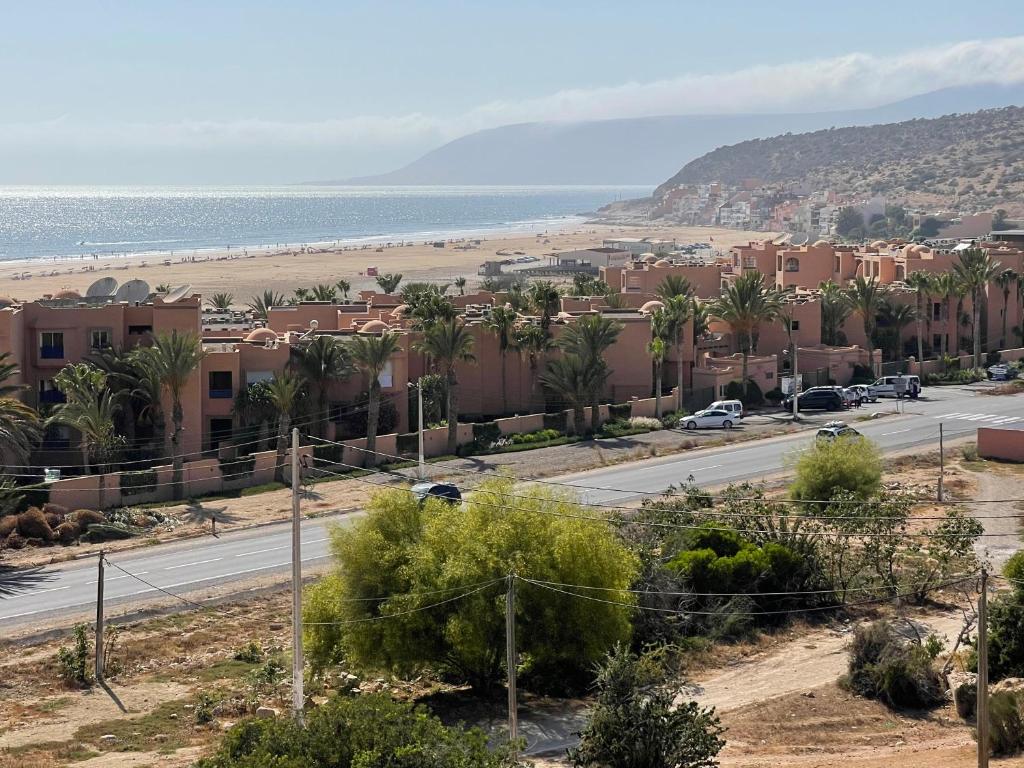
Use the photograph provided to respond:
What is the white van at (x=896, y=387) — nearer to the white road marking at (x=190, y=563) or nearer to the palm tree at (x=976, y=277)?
the palm tree at (x=976, y=277)

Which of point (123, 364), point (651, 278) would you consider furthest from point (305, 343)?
point (651, 278)

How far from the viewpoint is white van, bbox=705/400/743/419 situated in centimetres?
6212

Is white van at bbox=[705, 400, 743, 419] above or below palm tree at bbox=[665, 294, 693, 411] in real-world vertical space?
below

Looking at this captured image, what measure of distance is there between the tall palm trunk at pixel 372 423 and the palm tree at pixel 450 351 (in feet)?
9.20

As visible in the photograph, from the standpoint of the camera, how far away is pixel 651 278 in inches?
3413

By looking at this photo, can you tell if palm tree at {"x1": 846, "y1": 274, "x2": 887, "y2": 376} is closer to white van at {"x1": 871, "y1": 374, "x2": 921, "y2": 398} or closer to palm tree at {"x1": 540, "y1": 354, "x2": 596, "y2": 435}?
white van at {"x1": 871, "y1": 374, "x2": 921, "y2": 398}

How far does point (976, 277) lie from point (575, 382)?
30898mm

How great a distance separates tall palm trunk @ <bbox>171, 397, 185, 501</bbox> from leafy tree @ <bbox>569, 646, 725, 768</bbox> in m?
26.2

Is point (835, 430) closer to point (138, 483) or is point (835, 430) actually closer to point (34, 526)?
point (138, 483)

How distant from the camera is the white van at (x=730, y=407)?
62.1 m

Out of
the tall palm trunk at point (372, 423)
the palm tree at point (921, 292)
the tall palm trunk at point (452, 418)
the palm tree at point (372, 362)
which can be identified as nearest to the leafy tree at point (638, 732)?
the tall palm trunk at point (372, 423)

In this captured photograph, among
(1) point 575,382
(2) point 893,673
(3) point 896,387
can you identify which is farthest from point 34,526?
(3) point 896,387

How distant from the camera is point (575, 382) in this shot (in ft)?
195

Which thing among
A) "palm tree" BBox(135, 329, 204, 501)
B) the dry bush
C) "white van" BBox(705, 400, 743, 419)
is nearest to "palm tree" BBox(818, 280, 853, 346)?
"white van" BBox(705, 400, 743, 419)
